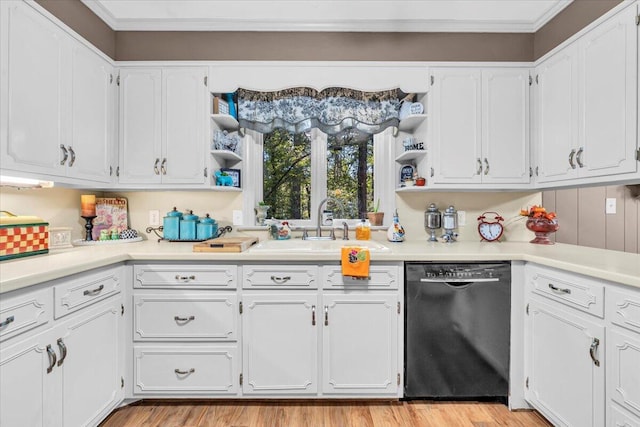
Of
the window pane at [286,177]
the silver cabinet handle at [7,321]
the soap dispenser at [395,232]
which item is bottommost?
the silver cabinet handle at [7,321]

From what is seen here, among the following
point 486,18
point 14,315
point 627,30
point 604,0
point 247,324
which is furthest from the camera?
point 486,18

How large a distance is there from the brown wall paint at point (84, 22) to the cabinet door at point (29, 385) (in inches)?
66.2

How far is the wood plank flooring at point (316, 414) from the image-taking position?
185 cm

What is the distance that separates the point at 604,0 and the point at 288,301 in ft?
7.80

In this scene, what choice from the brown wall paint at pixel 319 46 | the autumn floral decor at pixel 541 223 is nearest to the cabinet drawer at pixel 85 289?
the brown wall paint at pixel 319 46

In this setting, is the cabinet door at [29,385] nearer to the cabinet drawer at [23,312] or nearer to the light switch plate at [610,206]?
the cabinet drawer at [23,312]

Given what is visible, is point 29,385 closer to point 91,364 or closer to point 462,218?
point 91,364

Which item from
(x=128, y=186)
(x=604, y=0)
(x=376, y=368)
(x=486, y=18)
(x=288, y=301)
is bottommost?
(x=376, y=368)

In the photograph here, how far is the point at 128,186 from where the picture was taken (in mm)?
2342

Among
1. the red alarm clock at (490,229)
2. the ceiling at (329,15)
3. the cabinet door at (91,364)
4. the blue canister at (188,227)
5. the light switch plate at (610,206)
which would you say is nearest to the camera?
the cabinet door at (91,364)

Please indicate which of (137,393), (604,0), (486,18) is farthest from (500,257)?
(137,393)

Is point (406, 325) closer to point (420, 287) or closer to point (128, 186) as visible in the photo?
point (420, 287)

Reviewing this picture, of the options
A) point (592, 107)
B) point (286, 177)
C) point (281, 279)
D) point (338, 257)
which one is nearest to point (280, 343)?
point (281, 279)

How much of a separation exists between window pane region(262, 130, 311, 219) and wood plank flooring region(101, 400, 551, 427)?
1.38 m
